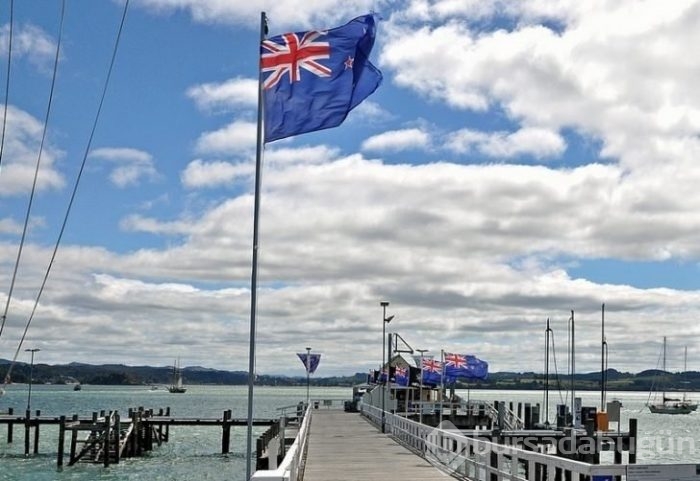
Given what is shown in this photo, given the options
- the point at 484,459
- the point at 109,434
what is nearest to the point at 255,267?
the point at 484,459

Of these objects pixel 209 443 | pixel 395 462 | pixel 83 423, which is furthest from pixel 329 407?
pixel 395 462

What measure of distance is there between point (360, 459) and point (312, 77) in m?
16.8

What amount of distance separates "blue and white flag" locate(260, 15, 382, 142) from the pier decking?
10.9 m

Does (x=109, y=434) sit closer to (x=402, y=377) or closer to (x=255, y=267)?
(x=402, y=377)

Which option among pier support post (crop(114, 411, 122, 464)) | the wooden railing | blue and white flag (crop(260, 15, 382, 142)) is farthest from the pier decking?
pier support post (crop(114, 411, 122, 464))

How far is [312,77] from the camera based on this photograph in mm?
16859

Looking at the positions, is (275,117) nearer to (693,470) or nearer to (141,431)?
(693,470)

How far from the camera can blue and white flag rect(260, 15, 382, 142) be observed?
16.8m

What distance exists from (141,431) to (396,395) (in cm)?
1725

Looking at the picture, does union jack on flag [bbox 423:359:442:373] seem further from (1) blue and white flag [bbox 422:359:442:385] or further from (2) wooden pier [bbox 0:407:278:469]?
(2) wooden pier [bbox 0:407:278:469]

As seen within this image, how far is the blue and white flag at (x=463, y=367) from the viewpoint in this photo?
67.7 metres

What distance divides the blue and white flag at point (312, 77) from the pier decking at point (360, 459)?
1093 centimetres

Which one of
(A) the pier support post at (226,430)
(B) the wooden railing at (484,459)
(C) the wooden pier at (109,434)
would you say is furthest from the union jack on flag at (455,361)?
(B) the wooden railing at (484,459)

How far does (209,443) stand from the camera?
8325 cm
